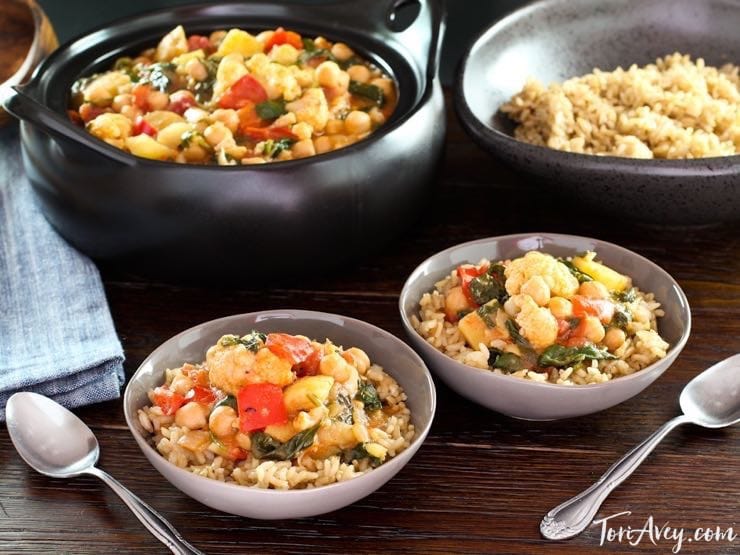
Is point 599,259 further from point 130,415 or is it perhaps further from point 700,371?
point 130,415

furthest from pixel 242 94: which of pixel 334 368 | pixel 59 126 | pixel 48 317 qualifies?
pixel 334 368

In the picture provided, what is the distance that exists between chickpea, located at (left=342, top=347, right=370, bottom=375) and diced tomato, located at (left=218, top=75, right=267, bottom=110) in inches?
33.0

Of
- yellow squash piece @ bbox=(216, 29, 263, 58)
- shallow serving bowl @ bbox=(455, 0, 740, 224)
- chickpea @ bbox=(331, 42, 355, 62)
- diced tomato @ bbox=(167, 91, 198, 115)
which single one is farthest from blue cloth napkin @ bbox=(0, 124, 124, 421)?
shallow serving bowl @ bbox=(455, 0, 740, 224)

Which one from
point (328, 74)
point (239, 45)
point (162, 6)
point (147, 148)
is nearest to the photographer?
point (147, 148)

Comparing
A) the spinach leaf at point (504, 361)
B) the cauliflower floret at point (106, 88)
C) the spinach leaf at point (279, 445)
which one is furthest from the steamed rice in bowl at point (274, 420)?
the cauliflower floret at point (106, 88)

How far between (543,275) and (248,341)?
2.01 feet

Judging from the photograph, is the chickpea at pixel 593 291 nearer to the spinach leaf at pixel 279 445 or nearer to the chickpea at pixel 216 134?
the spinach leaf at pixel 279 445

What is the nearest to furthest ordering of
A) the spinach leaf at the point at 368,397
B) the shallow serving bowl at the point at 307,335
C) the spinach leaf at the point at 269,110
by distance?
1. the shallow serving bowl at the point at 307,335
2. the spinach leaf at the point at 368,397
3. the spinach leaf at the point at 269,110

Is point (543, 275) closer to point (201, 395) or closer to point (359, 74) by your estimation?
point (201, 395)

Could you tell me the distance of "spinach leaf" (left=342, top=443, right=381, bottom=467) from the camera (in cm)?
191

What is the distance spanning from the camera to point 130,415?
6.48 ft

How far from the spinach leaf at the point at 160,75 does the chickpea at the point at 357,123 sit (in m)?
0.50

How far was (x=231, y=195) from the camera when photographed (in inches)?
93.1

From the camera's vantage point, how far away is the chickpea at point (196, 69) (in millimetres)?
2756
